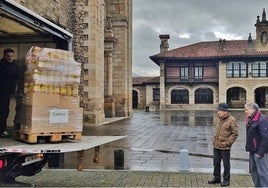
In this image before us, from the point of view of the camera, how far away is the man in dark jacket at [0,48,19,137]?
269 inches

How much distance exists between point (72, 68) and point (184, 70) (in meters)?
47.9

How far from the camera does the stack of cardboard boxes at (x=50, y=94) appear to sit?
20.0 ft

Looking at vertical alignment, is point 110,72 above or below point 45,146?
above

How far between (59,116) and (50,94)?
390mm

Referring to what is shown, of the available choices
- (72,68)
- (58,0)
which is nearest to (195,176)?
(72,68)

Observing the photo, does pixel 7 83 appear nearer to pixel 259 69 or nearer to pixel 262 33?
pixel 259 69

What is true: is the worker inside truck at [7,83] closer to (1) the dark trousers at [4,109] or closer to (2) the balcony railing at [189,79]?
(1) the dark trousers at [4,109]

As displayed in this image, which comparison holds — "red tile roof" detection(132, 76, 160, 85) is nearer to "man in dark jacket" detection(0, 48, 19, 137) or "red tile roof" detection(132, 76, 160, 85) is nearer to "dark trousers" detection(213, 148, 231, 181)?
"dark trousers" detection(213, 148, 231, 181)

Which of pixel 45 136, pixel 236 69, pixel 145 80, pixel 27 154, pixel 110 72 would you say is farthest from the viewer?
pixel 145 80

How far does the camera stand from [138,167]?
27.8ft

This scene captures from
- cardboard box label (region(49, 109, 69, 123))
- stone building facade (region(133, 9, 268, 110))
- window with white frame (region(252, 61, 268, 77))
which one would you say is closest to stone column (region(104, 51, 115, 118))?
cardboard box label (region(49, 109, 69, 123))

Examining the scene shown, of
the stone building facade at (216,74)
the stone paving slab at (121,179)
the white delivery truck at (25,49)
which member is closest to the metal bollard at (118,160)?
the stone paving slab at (121,179)

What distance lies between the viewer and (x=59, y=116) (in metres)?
6.36

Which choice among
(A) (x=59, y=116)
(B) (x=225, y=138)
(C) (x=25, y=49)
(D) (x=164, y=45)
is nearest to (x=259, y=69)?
(D) (x=164, y=45)
